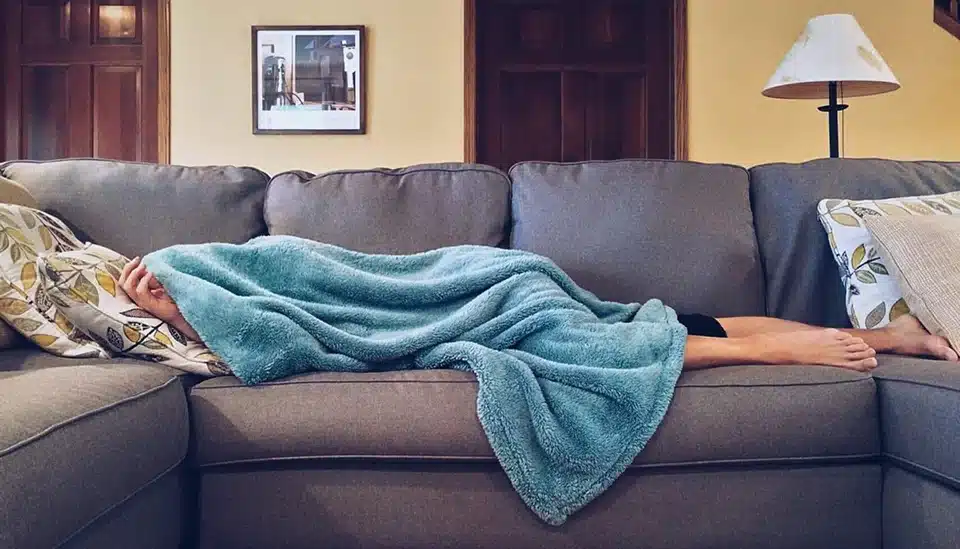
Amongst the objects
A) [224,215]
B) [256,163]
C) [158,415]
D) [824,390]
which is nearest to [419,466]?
[158,415]

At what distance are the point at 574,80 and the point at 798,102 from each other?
1.01 m

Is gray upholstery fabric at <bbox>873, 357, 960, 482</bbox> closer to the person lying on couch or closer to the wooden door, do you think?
the person lying on couch

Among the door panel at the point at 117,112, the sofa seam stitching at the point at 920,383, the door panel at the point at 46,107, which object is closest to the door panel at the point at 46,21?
the door panel at the point at 46,107

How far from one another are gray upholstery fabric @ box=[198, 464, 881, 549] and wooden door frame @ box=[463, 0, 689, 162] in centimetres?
253

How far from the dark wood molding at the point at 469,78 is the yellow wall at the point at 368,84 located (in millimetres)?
24

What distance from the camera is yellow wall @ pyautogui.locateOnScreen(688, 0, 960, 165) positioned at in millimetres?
3611

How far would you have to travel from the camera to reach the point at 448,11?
3.69 metres

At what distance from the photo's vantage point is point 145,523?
1168 millimetres

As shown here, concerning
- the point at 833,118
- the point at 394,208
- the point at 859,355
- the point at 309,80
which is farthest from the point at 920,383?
the point at 309,80

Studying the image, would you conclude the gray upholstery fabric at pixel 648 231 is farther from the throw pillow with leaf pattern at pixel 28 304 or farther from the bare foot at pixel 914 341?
the throw pillow with leaf pattern at pixel 28 304

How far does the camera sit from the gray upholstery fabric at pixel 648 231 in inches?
73.2

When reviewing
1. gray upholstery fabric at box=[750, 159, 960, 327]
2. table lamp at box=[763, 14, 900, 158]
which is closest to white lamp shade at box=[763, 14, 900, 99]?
table lamp at box=[763, 14, 900, 158]

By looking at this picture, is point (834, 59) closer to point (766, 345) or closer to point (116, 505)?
point (766, 345)

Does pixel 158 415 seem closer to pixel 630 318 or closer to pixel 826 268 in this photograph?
pixel 630 318
